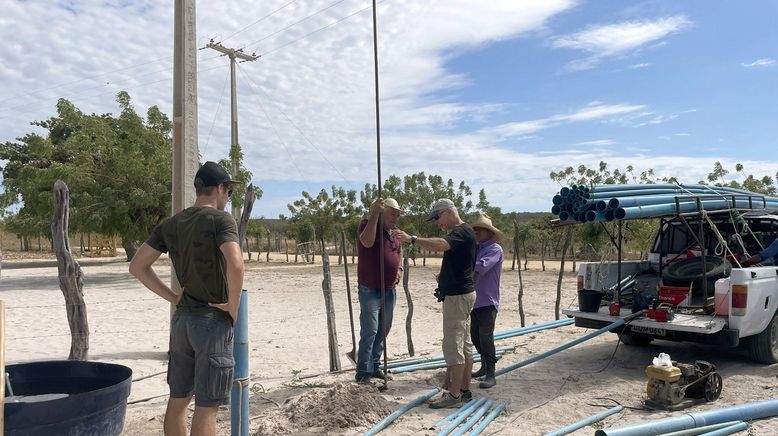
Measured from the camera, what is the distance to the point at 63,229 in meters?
4.72

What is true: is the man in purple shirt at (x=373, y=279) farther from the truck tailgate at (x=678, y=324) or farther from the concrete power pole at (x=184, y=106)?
the truck tailgate at (x=678, y=324)

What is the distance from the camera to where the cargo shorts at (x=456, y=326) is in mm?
4883

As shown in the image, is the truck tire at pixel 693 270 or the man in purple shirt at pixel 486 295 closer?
the man in purple shirt at pixel 486 295

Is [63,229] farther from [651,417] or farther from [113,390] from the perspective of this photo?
[651,417]

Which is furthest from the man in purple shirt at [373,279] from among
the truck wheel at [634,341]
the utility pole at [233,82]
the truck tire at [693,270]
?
the utility pole at [233,82]

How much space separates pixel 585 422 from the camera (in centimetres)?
456

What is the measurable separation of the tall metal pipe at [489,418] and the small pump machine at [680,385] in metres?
1.26

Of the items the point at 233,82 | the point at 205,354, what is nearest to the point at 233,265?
the point at 205,354

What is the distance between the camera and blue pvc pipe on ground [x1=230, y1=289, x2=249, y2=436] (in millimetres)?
3832

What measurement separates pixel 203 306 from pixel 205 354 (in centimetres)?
26

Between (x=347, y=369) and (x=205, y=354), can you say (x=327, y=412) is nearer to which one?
(x=205, y=354)

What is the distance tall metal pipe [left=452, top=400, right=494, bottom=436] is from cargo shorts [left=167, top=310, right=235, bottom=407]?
6.07ft

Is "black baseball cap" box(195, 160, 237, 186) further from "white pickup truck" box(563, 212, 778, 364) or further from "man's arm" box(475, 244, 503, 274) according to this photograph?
"white pickup truck" box(563, 212, 778, 364)

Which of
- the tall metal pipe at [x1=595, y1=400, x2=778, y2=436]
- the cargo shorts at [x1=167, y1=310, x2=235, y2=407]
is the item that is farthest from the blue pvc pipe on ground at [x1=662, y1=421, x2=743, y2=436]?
the cargo shorts at [x1=167, y1=310, x2=235, y2=407]
